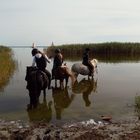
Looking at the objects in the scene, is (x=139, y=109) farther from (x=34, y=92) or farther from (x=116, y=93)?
(x=116, y=93)

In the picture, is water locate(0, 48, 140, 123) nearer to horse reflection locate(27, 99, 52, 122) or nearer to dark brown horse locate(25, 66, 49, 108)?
horse reflection locate(27, 99, 52, 122)

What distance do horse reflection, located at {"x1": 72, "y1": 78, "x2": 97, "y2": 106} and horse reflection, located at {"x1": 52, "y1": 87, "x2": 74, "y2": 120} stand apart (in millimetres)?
536

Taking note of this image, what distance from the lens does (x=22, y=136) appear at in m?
7.46

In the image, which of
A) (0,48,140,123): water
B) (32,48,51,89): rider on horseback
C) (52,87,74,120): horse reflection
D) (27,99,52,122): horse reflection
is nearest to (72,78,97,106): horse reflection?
(0,48,140,123): water

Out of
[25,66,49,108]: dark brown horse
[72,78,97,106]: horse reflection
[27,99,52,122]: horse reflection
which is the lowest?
[27,99,52,122]: horse reflection

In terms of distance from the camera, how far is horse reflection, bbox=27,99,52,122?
10.6 meters

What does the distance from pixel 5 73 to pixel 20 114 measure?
9.20 meters

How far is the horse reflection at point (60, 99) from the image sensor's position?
12062mm

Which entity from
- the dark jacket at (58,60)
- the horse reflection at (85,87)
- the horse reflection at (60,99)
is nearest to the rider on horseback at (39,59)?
the horse reflection at (60,99)

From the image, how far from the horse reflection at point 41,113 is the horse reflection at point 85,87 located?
1732 mm

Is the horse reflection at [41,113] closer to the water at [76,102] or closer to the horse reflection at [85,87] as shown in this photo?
the water at [76,102]

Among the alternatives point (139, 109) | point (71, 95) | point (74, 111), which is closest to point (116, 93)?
point (71, 95)

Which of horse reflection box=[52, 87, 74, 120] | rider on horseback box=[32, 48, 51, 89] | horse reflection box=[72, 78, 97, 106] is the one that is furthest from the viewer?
horse reflection box=[72, 78, 97, 106]

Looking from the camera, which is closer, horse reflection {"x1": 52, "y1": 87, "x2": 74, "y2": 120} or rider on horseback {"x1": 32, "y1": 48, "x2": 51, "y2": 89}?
horse reflection {"x1": 52, "y1": 87, "x2": 74, "y2": 120}
